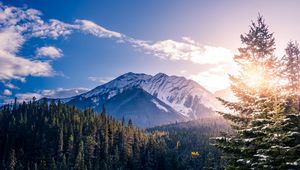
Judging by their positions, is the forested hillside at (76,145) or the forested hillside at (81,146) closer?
the forested hillside at (76,145)

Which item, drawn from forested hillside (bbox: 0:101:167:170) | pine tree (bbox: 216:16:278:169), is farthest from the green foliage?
forested hillside (bbox: 0:101:167:170)

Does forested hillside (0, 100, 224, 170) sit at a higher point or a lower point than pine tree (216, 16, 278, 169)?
lower

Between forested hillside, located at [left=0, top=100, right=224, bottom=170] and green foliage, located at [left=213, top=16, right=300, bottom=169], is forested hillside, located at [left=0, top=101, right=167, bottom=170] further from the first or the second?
green foliage, located at [left=213, top=16, right=300, bottom=169]

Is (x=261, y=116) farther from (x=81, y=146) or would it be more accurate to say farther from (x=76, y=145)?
(x=76, y=145)

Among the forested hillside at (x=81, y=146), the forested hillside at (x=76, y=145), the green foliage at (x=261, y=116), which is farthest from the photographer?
the forested hillside at (x=81, y=146)

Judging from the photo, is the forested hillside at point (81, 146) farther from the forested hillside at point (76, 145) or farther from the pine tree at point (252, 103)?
the pine tree at point (252, 103)

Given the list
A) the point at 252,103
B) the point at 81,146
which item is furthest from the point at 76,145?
the point at 252,103

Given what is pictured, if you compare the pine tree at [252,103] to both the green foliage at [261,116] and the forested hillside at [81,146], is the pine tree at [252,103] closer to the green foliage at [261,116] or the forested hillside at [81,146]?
the green foliage at [261,116]

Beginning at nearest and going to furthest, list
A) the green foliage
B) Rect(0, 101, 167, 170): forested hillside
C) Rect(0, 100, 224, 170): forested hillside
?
the green foliage < Rect(0, 101, 167, 170): forested hillside < Rect(0, 100, 224, 170): forested hillside

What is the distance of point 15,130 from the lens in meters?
171

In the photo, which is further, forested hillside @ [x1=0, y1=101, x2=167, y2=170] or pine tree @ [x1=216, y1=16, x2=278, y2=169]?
forested hillside @ [x1=0, y1=101, x2=167, y2=170]

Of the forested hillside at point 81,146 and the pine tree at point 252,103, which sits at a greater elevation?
the pine tree at point 252,103

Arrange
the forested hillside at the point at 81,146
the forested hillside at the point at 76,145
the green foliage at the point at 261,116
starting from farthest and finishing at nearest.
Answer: the forested hillside at the point at 81,146 → the forested hillside at the point at 76,145 → the green foliage at the point at 261,116

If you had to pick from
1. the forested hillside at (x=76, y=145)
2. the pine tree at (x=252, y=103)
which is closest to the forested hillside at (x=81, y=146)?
the forested hillside at (x=76, y=145)
